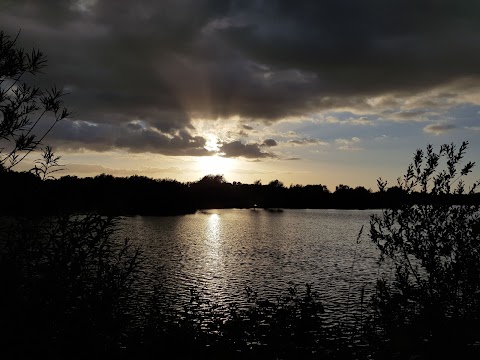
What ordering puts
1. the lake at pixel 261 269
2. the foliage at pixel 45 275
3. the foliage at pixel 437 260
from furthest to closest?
the lake at pixel 261 269 → the foliage at pixel 437 260 → the foliage at pixel 45 275

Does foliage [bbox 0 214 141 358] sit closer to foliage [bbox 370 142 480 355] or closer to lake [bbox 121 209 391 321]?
foliage [bbox 370 142 480 355]

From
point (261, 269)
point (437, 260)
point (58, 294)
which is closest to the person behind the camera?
point (58, 294)

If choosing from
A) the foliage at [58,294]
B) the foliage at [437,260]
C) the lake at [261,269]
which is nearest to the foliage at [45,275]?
the foliage at [58,294]

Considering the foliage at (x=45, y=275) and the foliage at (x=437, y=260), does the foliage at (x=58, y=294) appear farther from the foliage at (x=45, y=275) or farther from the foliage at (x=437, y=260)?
the foliage at (x=437, y=260)

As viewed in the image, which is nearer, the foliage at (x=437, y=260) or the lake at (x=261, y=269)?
the foliage at (x=437, y=260)

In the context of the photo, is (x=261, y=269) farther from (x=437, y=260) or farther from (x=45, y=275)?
(x=45, y=275)

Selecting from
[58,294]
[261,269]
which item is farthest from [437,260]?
[261,269]

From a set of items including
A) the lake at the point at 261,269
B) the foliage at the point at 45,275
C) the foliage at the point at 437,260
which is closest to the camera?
the foliage at the point at 45,275

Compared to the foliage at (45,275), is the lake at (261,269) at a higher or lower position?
lower

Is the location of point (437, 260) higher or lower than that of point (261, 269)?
higher

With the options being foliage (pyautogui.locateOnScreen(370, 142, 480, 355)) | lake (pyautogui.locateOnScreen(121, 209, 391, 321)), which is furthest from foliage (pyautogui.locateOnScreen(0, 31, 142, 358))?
lake (pyautogui.locateOnScreen(121, 209, 391, 321))

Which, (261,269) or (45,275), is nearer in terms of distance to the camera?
(45,275)

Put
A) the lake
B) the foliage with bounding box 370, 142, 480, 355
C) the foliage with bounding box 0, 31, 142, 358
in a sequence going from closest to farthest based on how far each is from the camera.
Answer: the foliage with bounding box 0, 31, 142, 358 < the foliage with bounding box 370, 142, 480, 355 < the lake

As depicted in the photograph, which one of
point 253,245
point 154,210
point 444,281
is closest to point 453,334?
point 444,281
